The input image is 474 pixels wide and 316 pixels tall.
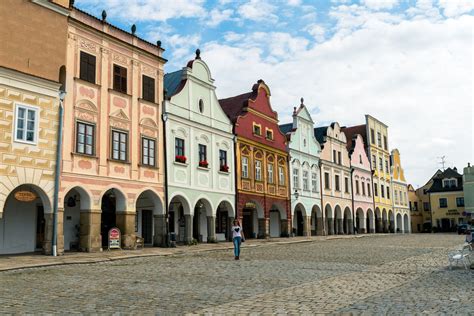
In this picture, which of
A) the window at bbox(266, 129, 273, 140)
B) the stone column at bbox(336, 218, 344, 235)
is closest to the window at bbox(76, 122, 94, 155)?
the window at bbox(266, 129, 273, 140)

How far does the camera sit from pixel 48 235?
808 inches

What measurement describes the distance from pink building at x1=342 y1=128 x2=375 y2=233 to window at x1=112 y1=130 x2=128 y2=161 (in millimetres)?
31698

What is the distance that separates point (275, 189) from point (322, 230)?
8423 millimetres

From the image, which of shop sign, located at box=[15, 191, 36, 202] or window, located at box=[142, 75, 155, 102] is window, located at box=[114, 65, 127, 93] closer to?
window, located at box=[142, 75, 155, 102]

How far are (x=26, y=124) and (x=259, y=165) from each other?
18.9 metres

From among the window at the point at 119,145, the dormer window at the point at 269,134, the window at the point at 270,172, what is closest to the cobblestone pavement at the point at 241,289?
the window at the point at 119,145

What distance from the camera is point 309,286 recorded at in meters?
11.3

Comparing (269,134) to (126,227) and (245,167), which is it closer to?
(245,167)

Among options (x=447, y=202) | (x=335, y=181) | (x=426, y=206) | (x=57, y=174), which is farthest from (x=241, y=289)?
(x=426, y=206)

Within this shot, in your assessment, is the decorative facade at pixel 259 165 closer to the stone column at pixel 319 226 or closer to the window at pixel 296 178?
the window at pixel 296 178

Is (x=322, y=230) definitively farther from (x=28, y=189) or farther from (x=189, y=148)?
(x=28, y=189)

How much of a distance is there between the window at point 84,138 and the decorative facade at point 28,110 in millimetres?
1356

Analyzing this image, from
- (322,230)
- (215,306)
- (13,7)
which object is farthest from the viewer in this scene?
(322,230)

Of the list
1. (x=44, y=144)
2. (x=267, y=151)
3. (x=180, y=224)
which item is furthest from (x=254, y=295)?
(x=267, y=151)
